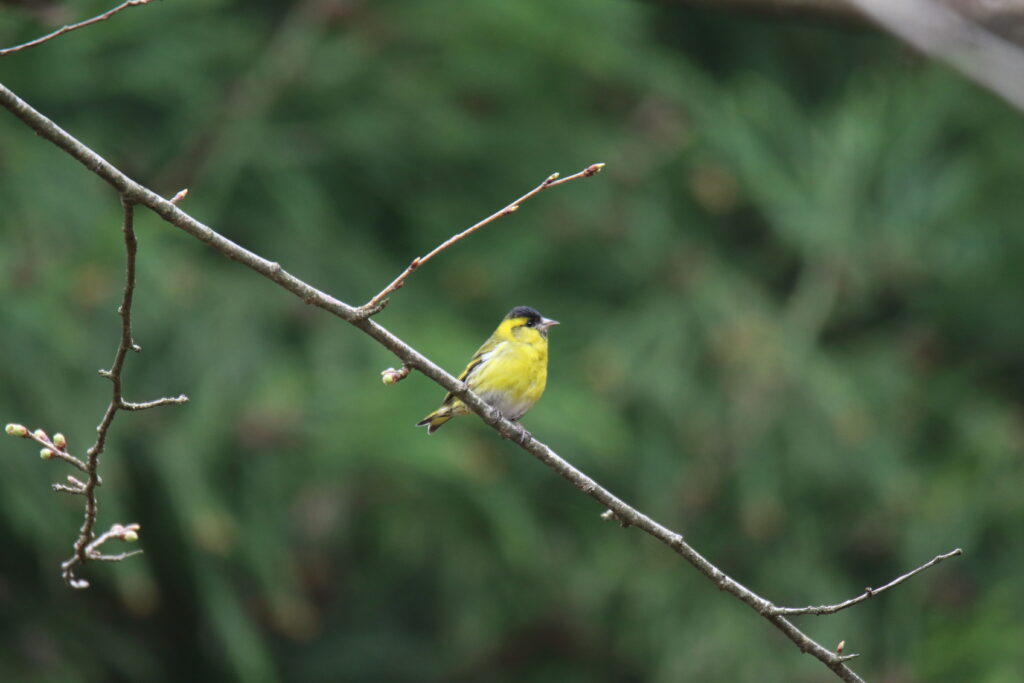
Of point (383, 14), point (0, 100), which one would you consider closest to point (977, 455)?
point (383, 14)

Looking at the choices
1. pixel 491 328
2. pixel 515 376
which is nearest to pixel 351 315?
pixel 515 376

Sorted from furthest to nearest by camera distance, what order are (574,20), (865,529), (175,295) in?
1. (865,529)
2. (574,20)
3. (175,295)

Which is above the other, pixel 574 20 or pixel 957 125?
pixel 957 125

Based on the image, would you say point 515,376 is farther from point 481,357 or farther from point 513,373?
point 481,357

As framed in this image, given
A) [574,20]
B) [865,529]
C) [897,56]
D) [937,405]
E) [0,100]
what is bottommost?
Result: [0,100]

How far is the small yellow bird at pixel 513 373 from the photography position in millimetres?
5008

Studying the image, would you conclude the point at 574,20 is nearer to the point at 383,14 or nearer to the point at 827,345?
the point at 383,14

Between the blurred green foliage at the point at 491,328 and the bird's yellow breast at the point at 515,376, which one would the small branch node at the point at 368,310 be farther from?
the blurred green foliage at the point at 491,328

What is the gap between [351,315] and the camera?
104 inches

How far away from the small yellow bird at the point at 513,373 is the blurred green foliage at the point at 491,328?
1713mm

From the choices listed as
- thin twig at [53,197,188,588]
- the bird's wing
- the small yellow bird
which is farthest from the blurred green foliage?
thin twig at [53,197,188,588]

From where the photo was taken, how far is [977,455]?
9078 mm

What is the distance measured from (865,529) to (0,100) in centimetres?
790

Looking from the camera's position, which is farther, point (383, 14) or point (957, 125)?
point (957, 125)
